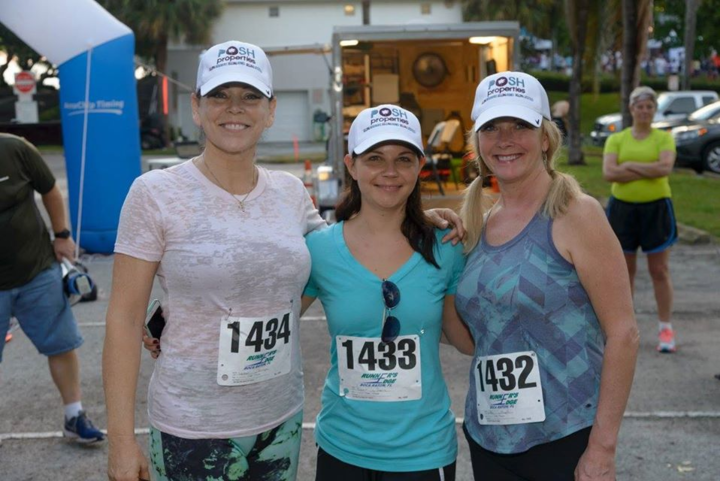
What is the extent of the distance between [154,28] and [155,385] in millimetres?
39879

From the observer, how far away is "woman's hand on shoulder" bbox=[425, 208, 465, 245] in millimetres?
2834

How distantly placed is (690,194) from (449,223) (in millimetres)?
14009

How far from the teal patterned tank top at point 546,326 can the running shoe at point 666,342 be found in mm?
4393

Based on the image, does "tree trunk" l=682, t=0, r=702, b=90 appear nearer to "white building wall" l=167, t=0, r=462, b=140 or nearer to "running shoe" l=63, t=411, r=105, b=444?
"white building wall" l=167, t=0, r=462, b=140

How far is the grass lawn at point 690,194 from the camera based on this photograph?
12.6m

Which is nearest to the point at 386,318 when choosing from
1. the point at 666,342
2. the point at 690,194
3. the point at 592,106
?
the point at 666,342

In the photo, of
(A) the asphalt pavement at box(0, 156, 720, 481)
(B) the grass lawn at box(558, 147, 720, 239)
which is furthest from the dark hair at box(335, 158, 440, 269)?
(B) the grass lawn at box(558, 147, 720, 239)

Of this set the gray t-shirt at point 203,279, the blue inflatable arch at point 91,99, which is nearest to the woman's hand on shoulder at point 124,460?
the gray t-shirt at point 203,279

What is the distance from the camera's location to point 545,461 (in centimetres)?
258

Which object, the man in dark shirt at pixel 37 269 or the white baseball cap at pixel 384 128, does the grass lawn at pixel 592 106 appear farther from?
the white baseball cap at pixel 384 128

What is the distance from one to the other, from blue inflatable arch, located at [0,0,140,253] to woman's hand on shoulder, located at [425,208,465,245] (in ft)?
30.1

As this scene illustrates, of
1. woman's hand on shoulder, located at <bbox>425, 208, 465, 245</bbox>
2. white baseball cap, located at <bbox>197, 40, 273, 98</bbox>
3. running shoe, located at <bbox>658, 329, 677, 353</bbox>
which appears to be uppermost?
white baseball cap, located at <bbox>197, 40, 273, 98</bbox>

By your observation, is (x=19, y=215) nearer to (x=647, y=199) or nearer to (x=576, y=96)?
(x=647, y=199)

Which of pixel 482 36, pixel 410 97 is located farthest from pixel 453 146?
pixel 482 36
